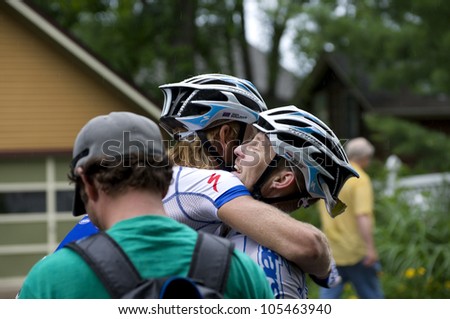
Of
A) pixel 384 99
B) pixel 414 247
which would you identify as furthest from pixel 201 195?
pixel 384 99

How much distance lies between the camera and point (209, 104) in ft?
10.9

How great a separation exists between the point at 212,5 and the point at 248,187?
2846cm

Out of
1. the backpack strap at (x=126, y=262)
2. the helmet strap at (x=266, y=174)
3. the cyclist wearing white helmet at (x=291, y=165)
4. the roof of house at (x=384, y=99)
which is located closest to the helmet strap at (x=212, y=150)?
the cyclist wearing white helmet at (x=291, y=165)

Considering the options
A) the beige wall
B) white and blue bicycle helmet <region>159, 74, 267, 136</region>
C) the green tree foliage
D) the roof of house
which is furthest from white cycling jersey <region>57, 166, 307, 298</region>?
the roof of house

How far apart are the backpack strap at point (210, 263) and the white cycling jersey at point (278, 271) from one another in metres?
0.64

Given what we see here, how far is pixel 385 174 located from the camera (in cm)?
1681

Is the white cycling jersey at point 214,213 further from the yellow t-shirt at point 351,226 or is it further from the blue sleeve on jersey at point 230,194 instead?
the yellow t-shirt at point 351,226

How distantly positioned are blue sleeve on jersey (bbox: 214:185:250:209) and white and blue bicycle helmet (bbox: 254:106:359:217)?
0.21 metres

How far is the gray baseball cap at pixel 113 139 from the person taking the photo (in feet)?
7.12

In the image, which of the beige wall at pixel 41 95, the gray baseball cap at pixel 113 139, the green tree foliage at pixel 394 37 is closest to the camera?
the gray baseball cap at pixel 113 139

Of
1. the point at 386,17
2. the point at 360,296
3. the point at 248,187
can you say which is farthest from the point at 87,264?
the point at 386,17

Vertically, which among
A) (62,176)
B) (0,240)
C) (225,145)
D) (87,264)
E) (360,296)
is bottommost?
(0,240)

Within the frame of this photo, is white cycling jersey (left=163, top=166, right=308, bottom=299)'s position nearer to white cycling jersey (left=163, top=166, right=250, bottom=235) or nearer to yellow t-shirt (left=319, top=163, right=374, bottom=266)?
white cycling jersey (left=163, top=166, right=250, bottom=235)
